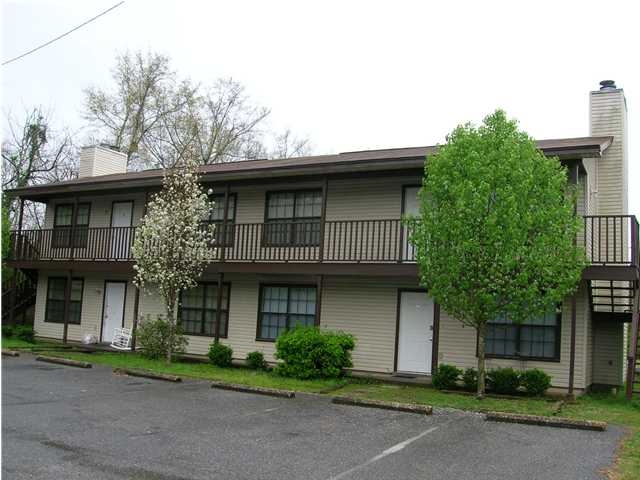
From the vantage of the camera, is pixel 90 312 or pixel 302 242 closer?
pixel 302 242

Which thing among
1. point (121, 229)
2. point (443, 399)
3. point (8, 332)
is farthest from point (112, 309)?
point (443, 399)

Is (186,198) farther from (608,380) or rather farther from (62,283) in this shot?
(608,380)

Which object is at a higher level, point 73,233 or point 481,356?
point 73,233

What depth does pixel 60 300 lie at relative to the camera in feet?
70.3

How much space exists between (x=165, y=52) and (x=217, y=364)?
2756 cm

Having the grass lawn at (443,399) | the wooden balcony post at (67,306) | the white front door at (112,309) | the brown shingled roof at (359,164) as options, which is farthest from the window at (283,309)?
the wooden balcony post at (67,306)

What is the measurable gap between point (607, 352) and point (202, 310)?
10924 mm

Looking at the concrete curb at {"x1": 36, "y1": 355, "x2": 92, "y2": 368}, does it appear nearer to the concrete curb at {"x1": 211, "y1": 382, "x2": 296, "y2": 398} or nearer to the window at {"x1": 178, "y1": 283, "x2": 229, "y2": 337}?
the window at {"x1": 178, "y1": 283, "x2": 229, "y2": 337}

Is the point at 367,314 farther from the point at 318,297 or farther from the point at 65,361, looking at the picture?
the point at 65,361

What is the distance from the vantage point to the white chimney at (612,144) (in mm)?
15227

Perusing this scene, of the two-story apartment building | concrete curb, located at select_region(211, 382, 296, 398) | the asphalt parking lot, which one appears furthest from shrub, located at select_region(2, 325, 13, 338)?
concrete curb, located at select_region(211, 382, 296, 398)

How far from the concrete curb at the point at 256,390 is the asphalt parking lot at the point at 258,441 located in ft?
1.01

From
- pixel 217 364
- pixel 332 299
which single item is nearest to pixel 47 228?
pixel 217 364

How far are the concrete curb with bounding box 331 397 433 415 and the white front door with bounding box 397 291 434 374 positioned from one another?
400cm
